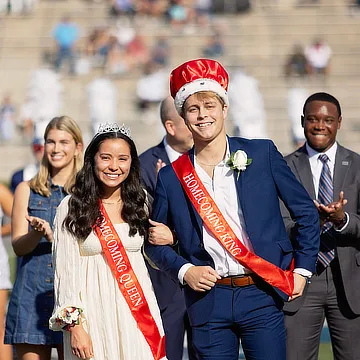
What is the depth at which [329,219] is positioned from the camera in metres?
5.39

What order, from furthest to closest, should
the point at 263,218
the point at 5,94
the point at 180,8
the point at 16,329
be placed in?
the point at 180,8 → the point at 5,94 → the point at 16,329 → the point at 263,218

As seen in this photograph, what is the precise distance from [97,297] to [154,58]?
24157 millimetres

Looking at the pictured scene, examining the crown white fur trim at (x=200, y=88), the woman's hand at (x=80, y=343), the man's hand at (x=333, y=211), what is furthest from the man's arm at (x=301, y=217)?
the woman's hand at (x=80, y=343)

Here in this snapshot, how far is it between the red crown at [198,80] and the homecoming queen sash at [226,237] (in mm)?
399

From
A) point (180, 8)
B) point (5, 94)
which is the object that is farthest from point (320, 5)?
point (5, 94)

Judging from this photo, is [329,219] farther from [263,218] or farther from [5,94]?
[5,94]

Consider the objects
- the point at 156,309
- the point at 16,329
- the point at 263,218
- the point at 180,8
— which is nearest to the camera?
the point at 263,218

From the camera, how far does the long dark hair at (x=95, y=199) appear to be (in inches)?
200

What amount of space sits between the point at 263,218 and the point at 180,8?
26.9 meters

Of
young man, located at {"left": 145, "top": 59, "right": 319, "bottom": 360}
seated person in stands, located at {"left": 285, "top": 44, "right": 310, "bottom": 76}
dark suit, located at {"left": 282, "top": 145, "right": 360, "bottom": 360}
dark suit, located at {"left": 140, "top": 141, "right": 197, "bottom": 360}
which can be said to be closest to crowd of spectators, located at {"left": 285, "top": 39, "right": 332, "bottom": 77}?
seated person in stands, located at {"left": 285, "top": 44, "right": 310, "bottom": 76}

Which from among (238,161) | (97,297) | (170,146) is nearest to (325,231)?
(238,161)

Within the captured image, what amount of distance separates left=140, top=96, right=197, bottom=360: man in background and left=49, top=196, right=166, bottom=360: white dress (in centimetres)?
99

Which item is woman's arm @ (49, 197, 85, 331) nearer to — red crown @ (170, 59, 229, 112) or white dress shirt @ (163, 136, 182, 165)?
red crown @ (170, 59, 229, 112)

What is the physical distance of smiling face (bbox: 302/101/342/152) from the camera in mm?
5902
